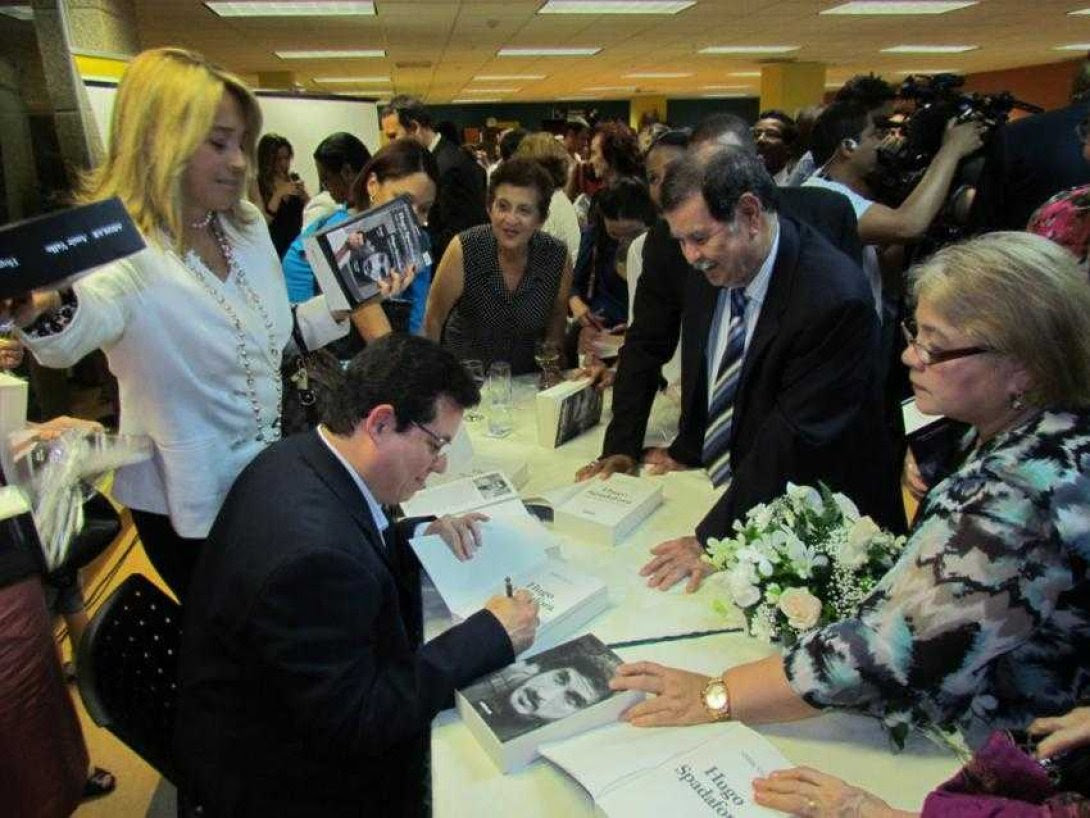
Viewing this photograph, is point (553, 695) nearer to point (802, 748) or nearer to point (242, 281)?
point (802, 748)

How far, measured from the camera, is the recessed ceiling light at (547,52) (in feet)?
35.5

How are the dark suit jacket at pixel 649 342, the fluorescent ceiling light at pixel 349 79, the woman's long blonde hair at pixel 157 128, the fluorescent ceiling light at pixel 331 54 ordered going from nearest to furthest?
the woman's long blonde hair at pixel 157 128 → the dark suit jacket at pixel 649 342 → the fluorescent ceiling light at pixel 331 54 → the fluorescent ceiling light at pixel 349 79

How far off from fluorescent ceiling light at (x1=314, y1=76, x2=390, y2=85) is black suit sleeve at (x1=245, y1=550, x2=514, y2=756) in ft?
48.9

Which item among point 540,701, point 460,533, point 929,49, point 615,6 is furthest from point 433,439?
point 929,49

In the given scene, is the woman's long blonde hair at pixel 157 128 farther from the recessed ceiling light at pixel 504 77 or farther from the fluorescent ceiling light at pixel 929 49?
the recessed ceiling light at pixel 504 77

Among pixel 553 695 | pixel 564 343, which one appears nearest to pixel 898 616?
pixel 553 695

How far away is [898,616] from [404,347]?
2.88 ft

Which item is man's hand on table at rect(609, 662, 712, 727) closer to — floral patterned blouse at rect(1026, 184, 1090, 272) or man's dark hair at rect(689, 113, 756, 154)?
floral patterned blouse at rect(1026, 184, 1090, 272)

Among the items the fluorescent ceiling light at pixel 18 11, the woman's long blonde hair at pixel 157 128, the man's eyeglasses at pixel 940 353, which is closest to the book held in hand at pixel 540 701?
the man's eyeglasses at pixel 940 353

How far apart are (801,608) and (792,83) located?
562 inches

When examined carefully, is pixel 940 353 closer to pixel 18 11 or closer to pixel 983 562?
pixel 983 562

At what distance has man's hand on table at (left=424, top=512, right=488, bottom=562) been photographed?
153 centimetres

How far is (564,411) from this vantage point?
2180 millimetres

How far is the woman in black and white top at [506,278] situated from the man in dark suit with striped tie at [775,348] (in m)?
1.04
